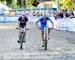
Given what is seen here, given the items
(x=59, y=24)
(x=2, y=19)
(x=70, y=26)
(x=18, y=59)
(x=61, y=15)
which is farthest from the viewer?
(x=2, y=19)

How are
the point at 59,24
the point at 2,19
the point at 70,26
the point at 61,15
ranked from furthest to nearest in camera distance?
1. the point at 2,19
2. the point at 61,15
3. the point at 59,24
4. the point at 70,26

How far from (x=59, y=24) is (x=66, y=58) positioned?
23.4 metres

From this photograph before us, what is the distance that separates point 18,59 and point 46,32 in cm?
431

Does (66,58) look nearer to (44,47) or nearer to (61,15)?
(44,47)

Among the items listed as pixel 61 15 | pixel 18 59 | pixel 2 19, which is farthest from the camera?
pixel 2 19

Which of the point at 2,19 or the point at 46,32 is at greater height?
the point at 46,32

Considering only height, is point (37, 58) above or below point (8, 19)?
above

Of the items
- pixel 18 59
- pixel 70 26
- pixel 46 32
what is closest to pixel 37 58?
pixel 18 59

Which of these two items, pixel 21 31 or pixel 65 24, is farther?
pixel 65 24

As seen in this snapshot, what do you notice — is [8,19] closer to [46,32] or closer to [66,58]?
[46,32]

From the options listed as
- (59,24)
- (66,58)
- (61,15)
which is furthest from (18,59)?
(61,15)

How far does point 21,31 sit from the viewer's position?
19828 mm

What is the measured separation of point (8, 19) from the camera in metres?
59.0

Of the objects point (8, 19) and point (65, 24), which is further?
point (8, 19)
